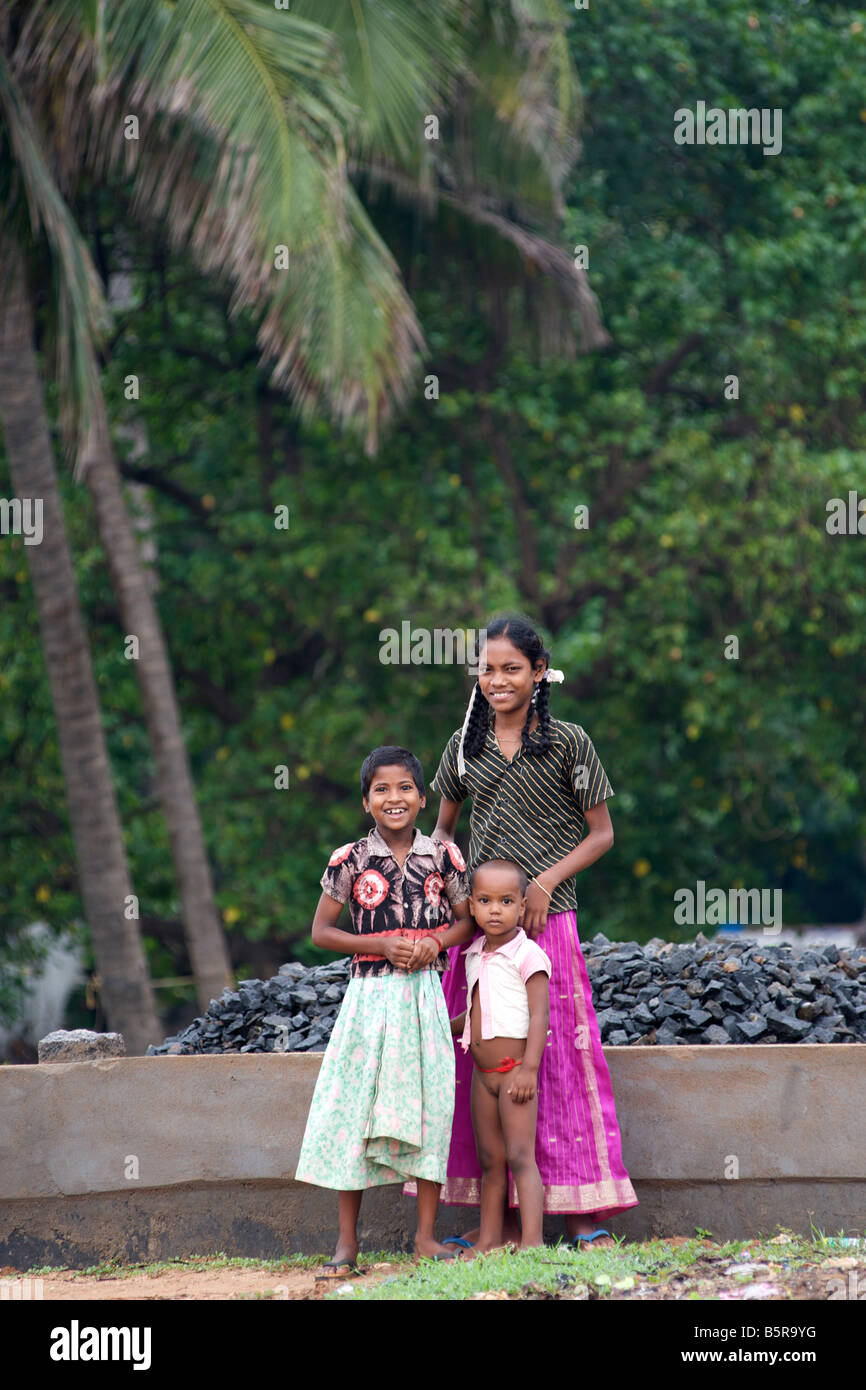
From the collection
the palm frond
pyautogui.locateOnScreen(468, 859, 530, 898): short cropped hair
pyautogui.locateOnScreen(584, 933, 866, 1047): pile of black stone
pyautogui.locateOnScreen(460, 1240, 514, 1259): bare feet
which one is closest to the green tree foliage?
the palm frond

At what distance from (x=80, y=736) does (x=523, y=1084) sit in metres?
5.33

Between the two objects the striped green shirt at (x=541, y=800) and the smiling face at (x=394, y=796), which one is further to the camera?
the striped green shirt at (x=541, y=800)

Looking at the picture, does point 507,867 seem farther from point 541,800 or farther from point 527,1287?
point 527,1287

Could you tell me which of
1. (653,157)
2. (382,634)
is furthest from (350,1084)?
(653,157)

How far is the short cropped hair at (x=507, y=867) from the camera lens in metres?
4.46

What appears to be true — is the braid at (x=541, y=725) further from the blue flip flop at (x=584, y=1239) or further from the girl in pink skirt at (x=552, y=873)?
the blue flip flop at (x=584, y=1239)

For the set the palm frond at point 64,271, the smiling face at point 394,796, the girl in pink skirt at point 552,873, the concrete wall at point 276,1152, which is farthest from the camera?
the palm frond at point 64,271

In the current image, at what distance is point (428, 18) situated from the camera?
9.78 m

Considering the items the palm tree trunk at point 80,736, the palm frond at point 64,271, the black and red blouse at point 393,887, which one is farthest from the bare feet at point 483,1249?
the palm frond at point 64,271

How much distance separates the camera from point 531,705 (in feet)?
15.3

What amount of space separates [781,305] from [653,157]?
75.6 inches

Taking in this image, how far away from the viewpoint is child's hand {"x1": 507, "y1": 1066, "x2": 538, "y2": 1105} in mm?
4363

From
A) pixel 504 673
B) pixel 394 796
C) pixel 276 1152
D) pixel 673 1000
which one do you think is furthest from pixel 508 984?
pixel 276 1152

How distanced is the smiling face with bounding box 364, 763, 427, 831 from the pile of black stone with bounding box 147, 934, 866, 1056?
1.45 meters
